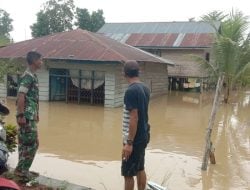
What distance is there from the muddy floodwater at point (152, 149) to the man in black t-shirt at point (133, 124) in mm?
1424

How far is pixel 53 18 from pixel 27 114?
3460 cm

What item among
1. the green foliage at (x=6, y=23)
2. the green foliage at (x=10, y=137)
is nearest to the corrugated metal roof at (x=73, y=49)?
the green foliage at (x=10, y=137)

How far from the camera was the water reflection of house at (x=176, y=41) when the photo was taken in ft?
83.6

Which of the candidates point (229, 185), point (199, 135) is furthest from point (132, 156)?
point (199, 135)

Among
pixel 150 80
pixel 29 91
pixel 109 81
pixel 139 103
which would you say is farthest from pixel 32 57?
pixel 150 80

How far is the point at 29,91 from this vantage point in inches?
196

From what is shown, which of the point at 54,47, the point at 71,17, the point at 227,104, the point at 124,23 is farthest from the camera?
the point at 71,17

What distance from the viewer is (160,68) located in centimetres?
2389

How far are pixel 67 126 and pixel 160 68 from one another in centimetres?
1312

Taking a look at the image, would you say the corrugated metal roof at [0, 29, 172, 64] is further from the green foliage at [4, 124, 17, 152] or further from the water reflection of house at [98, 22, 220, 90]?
the green foliage at [4, 124, 17, 152]

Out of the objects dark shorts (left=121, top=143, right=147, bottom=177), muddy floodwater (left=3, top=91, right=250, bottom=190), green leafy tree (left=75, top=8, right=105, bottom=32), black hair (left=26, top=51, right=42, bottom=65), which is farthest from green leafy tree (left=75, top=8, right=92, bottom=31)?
dark shorts (left=121, top=143, right=147, bottom=177)

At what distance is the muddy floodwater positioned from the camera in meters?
6.55

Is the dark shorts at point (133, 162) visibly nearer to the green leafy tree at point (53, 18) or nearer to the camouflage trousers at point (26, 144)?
the camouflage trousers at point (26, 144)

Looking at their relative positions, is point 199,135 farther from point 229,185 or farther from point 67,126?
point 229,185
